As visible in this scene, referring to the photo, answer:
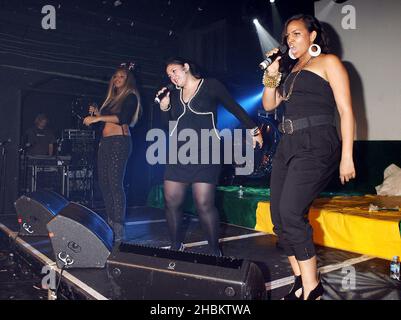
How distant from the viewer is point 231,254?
3268 mm

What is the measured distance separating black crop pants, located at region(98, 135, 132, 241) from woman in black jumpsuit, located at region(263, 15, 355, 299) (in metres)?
1.64

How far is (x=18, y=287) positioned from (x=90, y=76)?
4.84 meters

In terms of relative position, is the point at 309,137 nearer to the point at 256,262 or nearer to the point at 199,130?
the point at 199,130

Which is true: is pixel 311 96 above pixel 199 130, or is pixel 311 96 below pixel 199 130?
above

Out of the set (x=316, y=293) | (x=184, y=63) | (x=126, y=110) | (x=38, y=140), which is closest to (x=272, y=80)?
(x=184, y=63)

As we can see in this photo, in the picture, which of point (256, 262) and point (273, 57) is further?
point (256, 262)

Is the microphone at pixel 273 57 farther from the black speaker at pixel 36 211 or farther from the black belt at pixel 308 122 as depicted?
the black speaker at pixel 36 211

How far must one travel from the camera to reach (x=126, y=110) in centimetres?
320

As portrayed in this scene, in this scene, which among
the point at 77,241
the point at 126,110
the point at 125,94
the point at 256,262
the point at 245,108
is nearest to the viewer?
the point at 77,241

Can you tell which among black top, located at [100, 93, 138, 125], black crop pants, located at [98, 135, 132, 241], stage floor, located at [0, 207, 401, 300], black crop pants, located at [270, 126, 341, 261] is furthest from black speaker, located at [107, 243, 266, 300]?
black top, located at [100, 93, 138, 125]

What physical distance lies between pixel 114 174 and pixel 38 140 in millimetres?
4237

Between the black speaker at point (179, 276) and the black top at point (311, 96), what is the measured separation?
93 centimetres

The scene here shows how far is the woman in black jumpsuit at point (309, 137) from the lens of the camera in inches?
77.0
